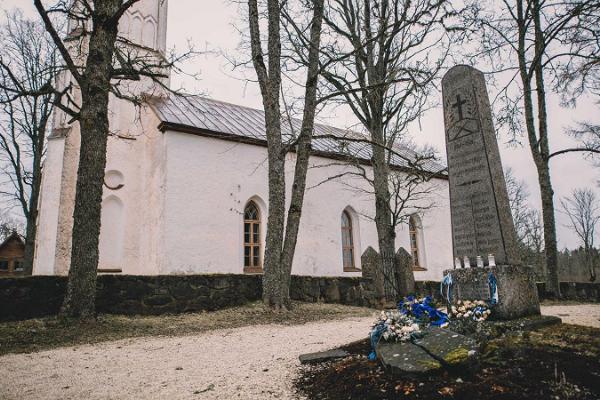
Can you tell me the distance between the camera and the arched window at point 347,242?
17.7 meters

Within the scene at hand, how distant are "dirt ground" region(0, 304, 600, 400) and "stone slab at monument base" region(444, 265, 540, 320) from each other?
1885 millimetres

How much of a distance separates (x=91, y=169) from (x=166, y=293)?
3069mm

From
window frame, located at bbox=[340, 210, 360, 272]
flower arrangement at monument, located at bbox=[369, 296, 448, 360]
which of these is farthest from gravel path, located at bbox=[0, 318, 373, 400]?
window frame, located at bbox=[340, 210, 360, 272]

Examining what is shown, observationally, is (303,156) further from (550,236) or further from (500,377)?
(550,236)

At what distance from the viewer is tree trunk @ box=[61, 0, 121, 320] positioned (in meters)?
6.99

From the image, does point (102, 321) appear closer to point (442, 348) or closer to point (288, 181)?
point (442, 348)

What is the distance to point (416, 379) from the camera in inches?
117

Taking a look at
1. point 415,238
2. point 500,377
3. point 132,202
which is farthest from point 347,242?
point 500,377

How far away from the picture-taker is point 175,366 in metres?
4.66

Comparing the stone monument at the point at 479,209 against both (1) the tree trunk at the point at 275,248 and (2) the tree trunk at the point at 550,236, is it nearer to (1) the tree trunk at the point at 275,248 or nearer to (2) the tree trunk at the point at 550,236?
(1) the tree trunk at the point at 275,248

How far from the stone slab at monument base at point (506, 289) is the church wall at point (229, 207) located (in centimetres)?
812

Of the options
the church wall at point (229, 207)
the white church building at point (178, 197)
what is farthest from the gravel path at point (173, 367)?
the church wall at point (229, 207)

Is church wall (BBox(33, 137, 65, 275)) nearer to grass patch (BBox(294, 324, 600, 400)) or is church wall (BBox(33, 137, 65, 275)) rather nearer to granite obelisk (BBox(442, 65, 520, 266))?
grass patch (BBox(294, 324, 600, 400))

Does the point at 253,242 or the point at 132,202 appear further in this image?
the point at 253,242
